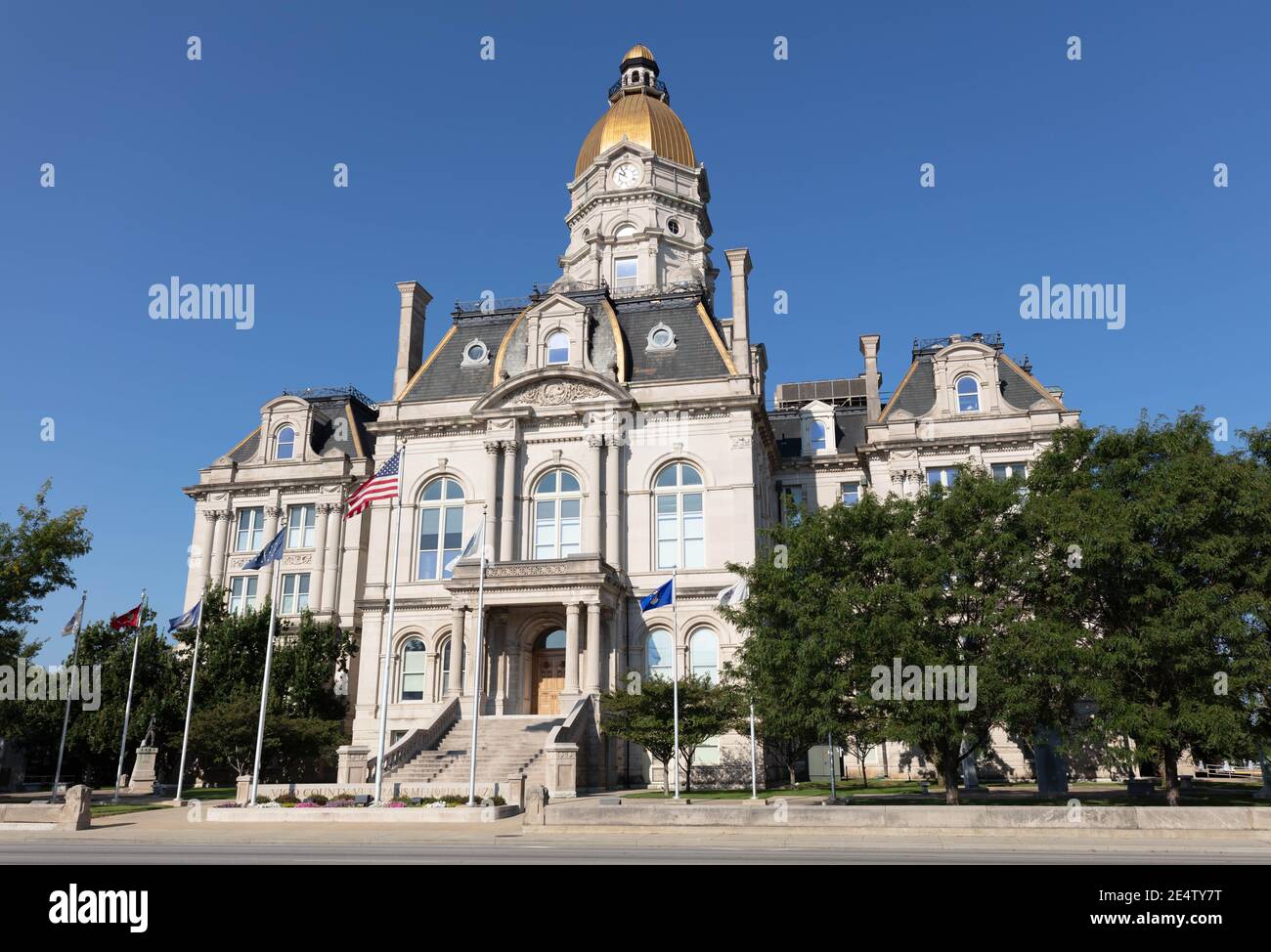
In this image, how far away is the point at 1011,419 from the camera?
46312mm

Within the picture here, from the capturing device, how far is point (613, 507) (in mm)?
42812

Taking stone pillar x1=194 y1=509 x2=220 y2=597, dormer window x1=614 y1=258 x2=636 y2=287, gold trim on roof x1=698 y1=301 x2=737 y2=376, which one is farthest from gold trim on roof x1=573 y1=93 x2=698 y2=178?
stone pillar x1=194 y1=509 x2=220 y2=597

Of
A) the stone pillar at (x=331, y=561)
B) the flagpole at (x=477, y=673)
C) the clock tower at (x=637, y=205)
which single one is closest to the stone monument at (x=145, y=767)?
the stone pillar at (x=331, y=561)

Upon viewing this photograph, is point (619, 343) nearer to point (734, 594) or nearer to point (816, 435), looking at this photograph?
point (816, 435)

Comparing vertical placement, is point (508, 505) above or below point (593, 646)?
above

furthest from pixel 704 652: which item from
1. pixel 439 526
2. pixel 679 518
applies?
pixel 439 526

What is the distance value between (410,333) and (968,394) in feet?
92.6

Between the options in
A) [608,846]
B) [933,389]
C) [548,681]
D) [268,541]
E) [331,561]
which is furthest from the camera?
[268,541]

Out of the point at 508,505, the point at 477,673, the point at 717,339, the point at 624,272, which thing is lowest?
the point at 477,673

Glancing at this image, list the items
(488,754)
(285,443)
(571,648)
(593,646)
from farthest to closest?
1. (285,443)
2. (571,648)
3. (593,646)
4. (488,754)

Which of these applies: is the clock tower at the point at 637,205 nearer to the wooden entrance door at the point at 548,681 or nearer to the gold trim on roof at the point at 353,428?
the gold trim on roof at the point at 353,428

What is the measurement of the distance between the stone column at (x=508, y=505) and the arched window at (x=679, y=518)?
21.2 ft

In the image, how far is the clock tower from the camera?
200 feet

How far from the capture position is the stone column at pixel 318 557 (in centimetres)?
5100
